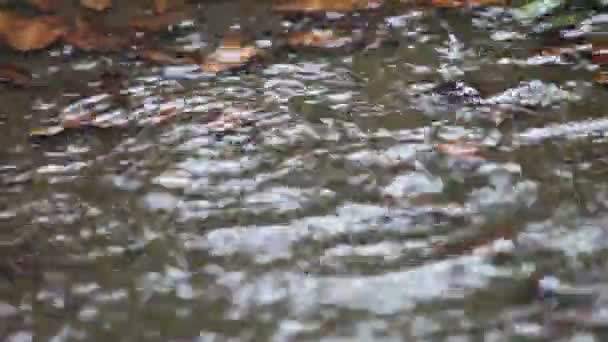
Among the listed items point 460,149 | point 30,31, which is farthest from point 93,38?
point 460,149

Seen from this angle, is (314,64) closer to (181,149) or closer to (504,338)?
(181,149)

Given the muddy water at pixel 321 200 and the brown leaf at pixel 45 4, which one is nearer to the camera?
the muddy water at pixel 321 200

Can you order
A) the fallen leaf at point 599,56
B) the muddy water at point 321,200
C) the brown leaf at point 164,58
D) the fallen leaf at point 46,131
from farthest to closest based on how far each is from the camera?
the brown leaf at point 164,58 < the fallen leaf at point 599,56 < the fallen leaf at point 46,131 < the muddy water at point 321,200

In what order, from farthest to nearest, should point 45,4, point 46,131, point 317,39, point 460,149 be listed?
1. point 45,4
2. point 317,39
3. point 46,131
4. point 460,149

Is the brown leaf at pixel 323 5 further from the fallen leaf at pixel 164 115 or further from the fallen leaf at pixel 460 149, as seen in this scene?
the fallen leaf at pixel 460 149

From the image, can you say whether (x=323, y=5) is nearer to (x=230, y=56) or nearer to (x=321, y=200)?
(x=230, y=56)

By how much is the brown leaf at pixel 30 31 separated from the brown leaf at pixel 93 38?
4 centimetres

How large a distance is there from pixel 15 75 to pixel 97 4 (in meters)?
0.41

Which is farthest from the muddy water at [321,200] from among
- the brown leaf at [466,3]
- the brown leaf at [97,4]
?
the brown leaf at [97,4]

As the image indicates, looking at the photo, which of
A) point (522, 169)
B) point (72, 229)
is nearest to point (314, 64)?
point (522, 169)

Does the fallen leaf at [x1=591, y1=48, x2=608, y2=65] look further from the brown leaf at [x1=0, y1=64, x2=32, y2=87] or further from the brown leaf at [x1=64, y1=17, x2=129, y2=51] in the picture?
the brown leaf at [x1=0, y1=64, x2=32, y2=87]

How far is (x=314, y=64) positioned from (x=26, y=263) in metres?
0.87

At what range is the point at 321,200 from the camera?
4.80ft

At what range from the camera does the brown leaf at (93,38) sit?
2047 millimetres
